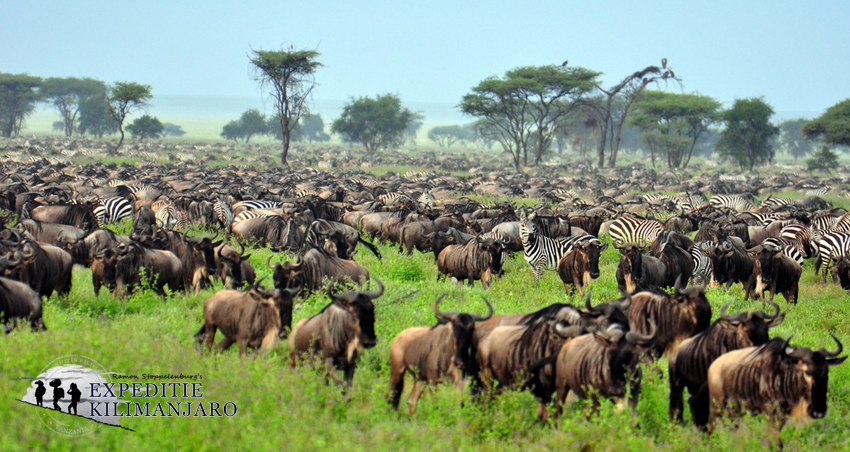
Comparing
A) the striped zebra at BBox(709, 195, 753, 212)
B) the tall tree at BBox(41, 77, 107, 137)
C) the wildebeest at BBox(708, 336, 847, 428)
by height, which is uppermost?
the tall tree at BBox(41, 77, 107, 137)

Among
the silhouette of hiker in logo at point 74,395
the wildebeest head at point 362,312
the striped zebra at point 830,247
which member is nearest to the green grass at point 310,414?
the silhouette of hiker in logo at point 74,395

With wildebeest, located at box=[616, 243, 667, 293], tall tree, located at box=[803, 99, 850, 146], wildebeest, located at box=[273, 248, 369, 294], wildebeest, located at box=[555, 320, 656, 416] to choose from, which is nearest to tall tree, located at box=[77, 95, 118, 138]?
tall tree, located at box=[803, 99, 850, 146]

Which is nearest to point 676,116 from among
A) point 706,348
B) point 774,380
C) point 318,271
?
point 318,271

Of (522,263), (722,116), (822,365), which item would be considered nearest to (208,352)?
(822,365)

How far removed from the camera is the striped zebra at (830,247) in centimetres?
1539

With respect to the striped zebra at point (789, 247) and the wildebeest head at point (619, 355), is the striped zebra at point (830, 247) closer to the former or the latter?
the striped zebra at point (789, 247)

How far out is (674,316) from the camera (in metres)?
8.30

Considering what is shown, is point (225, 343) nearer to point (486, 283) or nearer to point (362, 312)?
point (362, 312)

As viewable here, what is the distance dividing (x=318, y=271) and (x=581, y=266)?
14.7 ft

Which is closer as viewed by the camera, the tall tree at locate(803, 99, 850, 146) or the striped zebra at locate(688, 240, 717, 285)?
the striped zebra at locate(688, 240, 717, 285)

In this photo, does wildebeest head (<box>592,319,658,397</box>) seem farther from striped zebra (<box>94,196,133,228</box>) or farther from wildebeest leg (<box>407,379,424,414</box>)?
striped zebra (<box>94,196,133,228</box>)

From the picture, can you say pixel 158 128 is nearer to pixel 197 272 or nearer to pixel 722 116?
pixel 722 116

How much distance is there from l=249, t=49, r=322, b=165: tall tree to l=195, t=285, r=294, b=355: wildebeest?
43294 millimetres

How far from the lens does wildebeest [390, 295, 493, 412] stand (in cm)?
661
